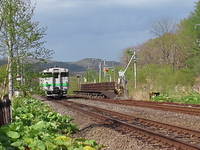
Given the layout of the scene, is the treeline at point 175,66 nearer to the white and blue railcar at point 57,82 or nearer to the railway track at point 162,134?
the white and blue railcar at point 57,82

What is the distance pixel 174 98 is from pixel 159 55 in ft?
206

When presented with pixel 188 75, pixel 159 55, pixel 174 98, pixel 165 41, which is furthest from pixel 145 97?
pixel 159 55

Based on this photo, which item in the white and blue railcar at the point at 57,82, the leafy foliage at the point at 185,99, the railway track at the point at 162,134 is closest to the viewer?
the railway track at the point at 162,134

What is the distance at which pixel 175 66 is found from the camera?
6969 centimetres

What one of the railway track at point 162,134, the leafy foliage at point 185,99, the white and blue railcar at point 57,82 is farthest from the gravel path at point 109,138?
the white and blue railcar at point 57,82

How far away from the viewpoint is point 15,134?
23.3 ft

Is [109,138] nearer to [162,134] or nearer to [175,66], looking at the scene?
[162,134]

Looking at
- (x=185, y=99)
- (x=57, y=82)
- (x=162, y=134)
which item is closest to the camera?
(x=162, y=134)

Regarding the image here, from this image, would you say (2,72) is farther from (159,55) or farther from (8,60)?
(159,55)

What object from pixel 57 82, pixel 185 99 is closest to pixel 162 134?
pixel 185 99

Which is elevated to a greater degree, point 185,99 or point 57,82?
point 57,82

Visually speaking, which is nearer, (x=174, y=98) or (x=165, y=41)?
(x=174, y=98)

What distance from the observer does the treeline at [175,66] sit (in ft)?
146

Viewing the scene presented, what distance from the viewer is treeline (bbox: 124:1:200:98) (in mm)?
44469
